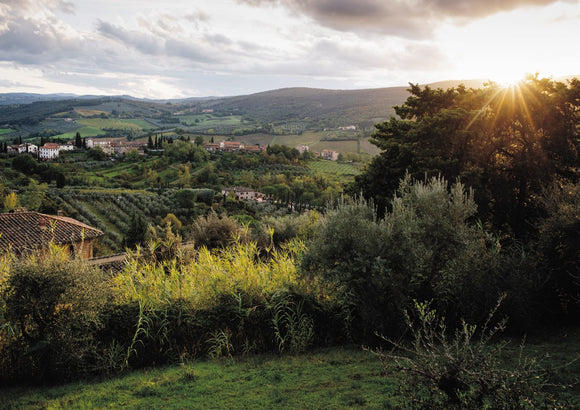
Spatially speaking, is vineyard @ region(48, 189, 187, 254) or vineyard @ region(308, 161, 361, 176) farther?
vineyard @ region(308, 161, 361, 176)

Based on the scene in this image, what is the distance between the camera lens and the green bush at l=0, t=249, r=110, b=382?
614 cm

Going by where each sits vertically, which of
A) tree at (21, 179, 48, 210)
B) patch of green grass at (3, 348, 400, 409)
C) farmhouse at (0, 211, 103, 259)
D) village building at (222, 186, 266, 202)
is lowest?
village building at (222, 186, 266, 202)

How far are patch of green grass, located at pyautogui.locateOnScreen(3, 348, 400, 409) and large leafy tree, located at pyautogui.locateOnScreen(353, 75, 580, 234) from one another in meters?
11.5

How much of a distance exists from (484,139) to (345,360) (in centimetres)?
1401

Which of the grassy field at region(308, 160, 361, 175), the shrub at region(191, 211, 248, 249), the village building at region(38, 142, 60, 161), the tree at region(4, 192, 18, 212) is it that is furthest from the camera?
the village building at region(38, 142, 60, 161)

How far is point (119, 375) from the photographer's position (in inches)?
252

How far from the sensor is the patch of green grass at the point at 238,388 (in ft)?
17.5

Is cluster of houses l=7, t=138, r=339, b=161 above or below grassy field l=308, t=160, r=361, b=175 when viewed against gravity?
above

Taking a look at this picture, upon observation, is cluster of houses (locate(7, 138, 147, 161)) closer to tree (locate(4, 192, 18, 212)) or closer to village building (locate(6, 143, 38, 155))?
village building (locate(6, 143, 38, 155))

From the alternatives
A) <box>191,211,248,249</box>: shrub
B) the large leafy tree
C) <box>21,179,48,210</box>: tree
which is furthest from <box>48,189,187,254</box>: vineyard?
the large leafy tree

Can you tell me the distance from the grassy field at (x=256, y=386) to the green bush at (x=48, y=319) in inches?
14.4

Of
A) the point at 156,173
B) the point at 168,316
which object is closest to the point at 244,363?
the point at 168,316

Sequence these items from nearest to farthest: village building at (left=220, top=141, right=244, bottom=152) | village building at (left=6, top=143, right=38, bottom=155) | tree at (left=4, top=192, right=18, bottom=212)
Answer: tree at (left=4, top=192, right=18, bottom=212) → village building at (left=6, top=143, right=38, bottom=155) → village building at (left=220, top=141, right=244, bottom=152)

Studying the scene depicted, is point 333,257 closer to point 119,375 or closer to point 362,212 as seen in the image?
point 362,212
